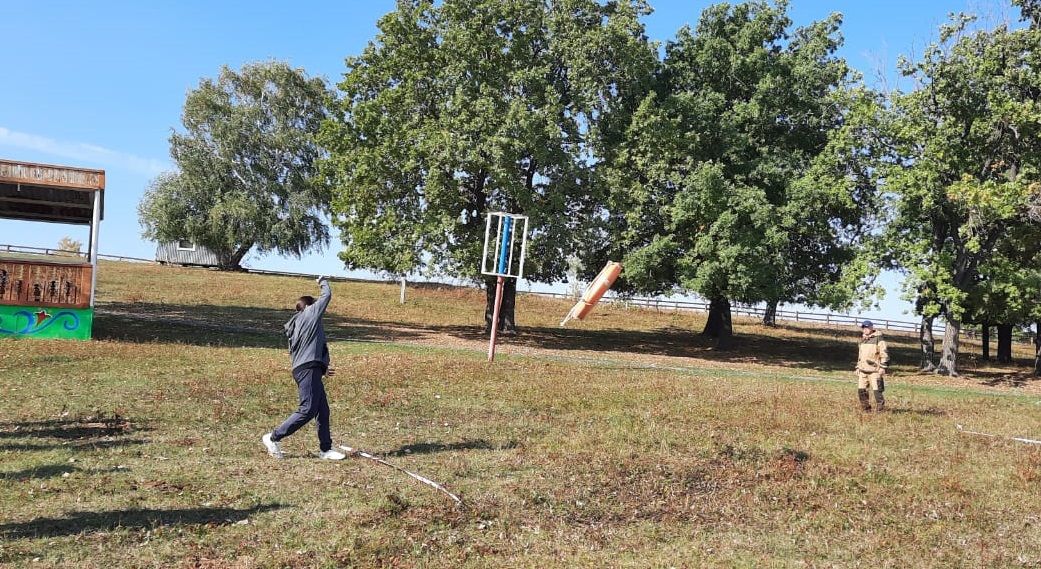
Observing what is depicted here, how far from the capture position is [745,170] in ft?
117

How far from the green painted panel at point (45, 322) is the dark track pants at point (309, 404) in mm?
16373

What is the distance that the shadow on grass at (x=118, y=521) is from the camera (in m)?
7.43

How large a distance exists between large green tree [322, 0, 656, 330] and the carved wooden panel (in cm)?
1224

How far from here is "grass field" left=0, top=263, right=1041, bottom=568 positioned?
758cm

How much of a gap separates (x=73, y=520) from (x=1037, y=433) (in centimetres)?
1749

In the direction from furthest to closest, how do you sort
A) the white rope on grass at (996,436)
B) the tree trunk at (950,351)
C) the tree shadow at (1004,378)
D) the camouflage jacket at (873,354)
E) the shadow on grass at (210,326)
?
the tree trunk at (950,351) → the tree shadow at (1004,378) → the shadow on grass at (210,326) → the camouflage jacket at (873,354) → the white rope on grass at (996,436)

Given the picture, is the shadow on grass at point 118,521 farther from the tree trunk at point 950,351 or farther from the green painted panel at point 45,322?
the tree trunk at point 950,351

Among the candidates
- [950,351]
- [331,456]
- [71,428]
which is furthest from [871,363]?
[950,351]

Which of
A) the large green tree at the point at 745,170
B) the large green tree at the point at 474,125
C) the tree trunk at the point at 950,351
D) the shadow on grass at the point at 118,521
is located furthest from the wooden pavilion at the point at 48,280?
the tree trunk at the point at 950,351

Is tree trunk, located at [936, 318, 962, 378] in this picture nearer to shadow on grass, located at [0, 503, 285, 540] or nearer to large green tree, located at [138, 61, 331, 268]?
Result: shadow on grass, located at [0, 503, 285, 540]

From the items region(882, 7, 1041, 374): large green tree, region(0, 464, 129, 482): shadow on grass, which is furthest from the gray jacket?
region(882, 7, 1041, 374): large green tree

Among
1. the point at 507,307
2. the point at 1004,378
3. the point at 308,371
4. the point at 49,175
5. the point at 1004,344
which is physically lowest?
the point at 1004,378

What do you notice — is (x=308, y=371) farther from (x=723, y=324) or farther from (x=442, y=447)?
(x=723, y=324)

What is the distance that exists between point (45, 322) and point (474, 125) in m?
17.2
